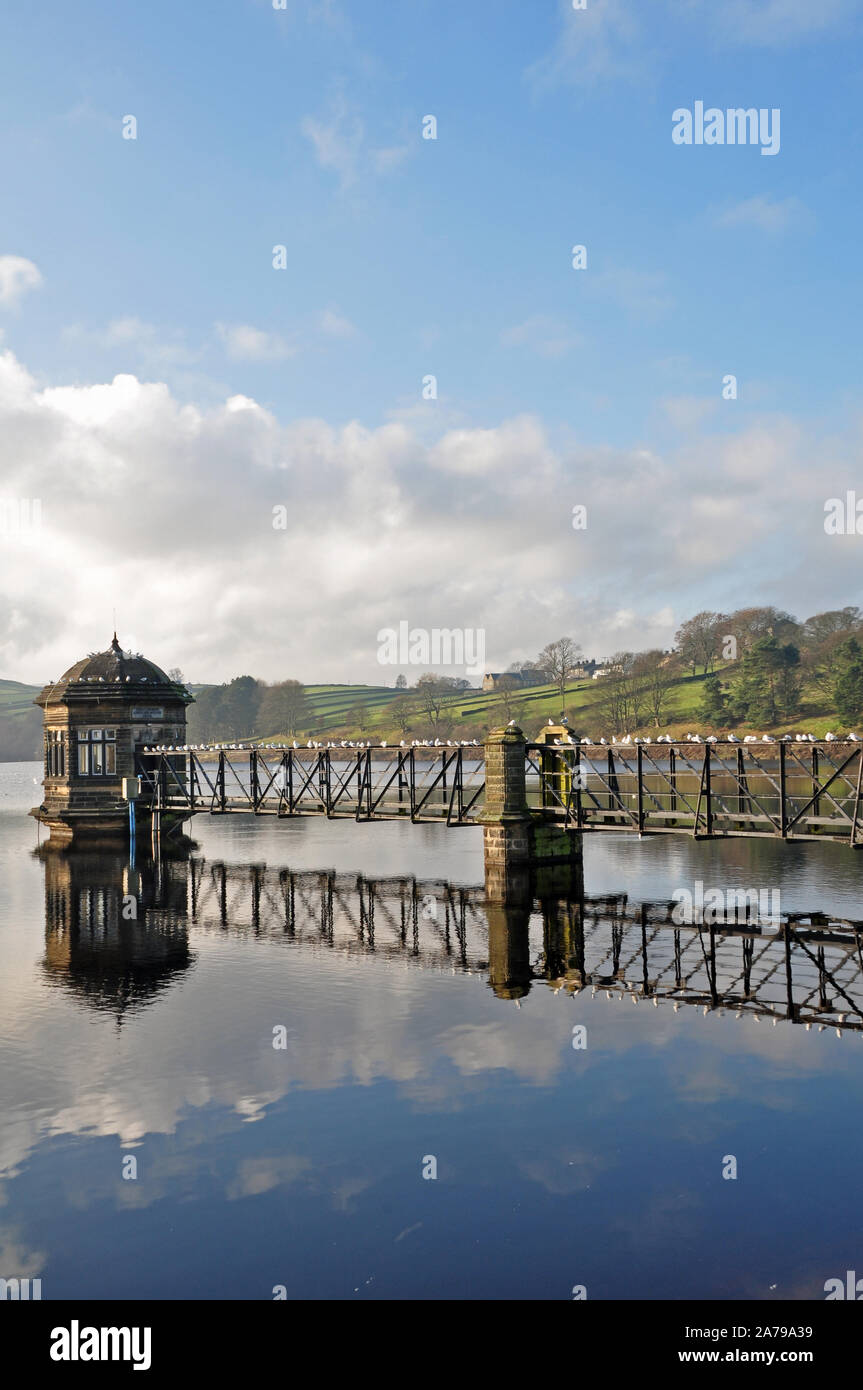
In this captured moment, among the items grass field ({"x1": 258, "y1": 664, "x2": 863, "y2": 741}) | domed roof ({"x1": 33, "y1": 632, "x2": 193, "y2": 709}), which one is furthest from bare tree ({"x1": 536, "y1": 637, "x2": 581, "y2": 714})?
domed roof ({"x1": 33, "y1": 632, "x2": 193, "y2": 709})

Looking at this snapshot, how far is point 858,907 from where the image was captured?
28766mm

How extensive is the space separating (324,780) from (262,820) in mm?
33919

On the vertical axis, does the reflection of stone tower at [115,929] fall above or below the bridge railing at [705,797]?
below

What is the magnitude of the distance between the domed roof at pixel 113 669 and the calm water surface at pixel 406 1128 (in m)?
27.4

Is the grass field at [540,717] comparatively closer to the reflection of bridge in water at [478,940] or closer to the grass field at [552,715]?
the grass field at [552,715]

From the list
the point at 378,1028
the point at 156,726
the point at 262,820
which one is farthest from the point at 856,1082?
the point at 262,820

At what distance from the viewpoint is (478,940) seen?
25.5 meters

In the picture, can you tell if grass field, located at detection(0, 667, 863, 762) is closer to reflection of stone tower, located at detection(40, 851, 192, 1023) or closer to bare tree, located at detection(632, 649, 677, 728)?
bare tree, located at detection(632, 649, 677, 728)

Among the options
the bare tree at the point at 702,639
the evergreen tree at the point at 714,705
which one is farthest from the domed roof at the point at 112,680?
the bare tree at the point at 702,639

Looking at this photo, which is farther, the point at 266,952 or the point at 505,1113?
the point at 266,952

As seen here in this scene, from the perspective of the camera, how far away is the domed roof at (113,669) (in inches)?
2016

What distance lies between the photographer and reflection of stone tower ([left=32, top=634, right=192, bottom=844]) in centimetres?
4991

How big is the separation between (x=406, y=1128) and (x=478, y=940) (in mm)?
12480
